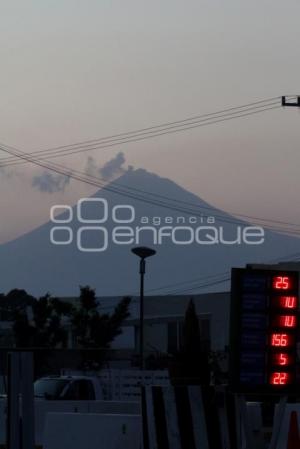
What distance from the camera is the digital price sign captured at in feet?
50.4

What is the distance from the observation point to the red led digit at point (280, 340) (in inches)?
611

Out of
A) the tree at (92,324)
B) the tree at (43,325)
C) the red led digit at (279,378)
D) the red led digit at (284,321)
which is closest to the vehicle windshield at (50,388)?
the red led digit at (284,321)

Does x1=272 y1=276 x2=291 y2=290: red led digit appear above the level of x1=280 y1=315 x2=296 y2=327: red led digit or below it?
above

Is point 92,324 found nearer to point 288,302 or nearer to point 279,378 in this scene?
point 288,302

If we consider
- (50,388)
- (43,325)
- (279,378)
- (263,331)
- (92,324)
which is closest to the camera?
(279,378)

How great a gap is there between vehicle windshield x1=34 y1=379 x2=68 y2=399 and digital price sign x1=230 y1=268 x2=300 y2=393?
51.8 ft

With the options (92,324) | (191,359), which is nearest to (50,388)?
(191,359)

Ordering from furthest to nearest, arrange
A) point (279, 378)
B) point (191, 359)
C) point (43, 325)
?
point (43, 325)
point (191, 359)
point (279, 378)

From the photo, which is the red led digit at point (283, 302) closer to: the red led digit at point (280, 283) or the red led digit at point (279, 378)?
the red led digit at point (280, 283)

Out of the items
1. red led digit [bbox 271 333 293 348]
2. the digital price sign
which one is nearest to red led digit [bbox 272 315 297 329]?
the digital price sign

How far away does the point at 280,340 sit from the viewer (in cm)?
1558

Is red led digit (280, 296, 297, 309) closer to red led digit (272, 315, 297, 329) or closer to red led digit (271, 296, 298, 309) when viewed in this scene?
red led digit (271, 296, 298, 309)

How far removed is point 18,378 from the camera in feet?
44.2

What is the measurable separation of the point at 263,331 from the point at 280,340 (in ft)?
0.83
